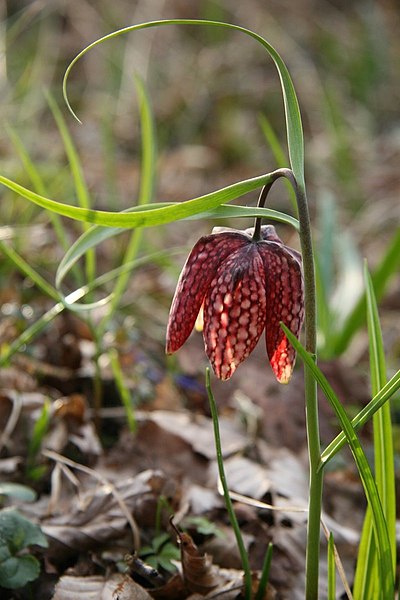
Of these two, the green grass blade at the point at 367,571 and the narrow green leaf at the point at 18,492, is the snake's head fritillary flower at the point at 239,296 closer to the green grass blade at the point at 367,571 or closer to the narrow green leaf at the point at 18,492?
the green grass blade at the point at 367,571

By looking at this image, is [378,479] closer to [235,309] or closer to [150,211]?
[235,309]

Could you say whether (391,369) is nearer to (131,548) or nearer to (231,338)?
(131,548)

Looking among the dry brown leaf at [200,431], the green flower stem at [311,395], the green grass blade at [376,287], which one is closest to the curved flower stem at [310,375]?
the green flower stem at [311,395]

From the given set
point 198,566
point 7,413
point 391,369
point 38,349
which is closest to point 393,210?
point 391,369

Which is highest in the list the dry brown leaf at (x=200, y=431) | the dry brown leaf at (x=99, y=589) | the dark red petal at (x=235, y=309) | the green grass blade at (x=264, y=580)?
the dark red petal at (x=235, y=309)

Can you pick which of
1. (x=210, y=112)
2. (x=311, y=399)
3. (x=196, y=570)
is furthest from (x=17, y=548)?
(x=210, y=112)

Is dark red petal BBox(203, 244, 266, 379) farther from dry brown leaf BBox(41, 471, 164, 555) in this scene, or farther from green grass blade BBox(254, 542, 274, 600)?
dry brown leaf BBox(41, 471, 164, 555)
